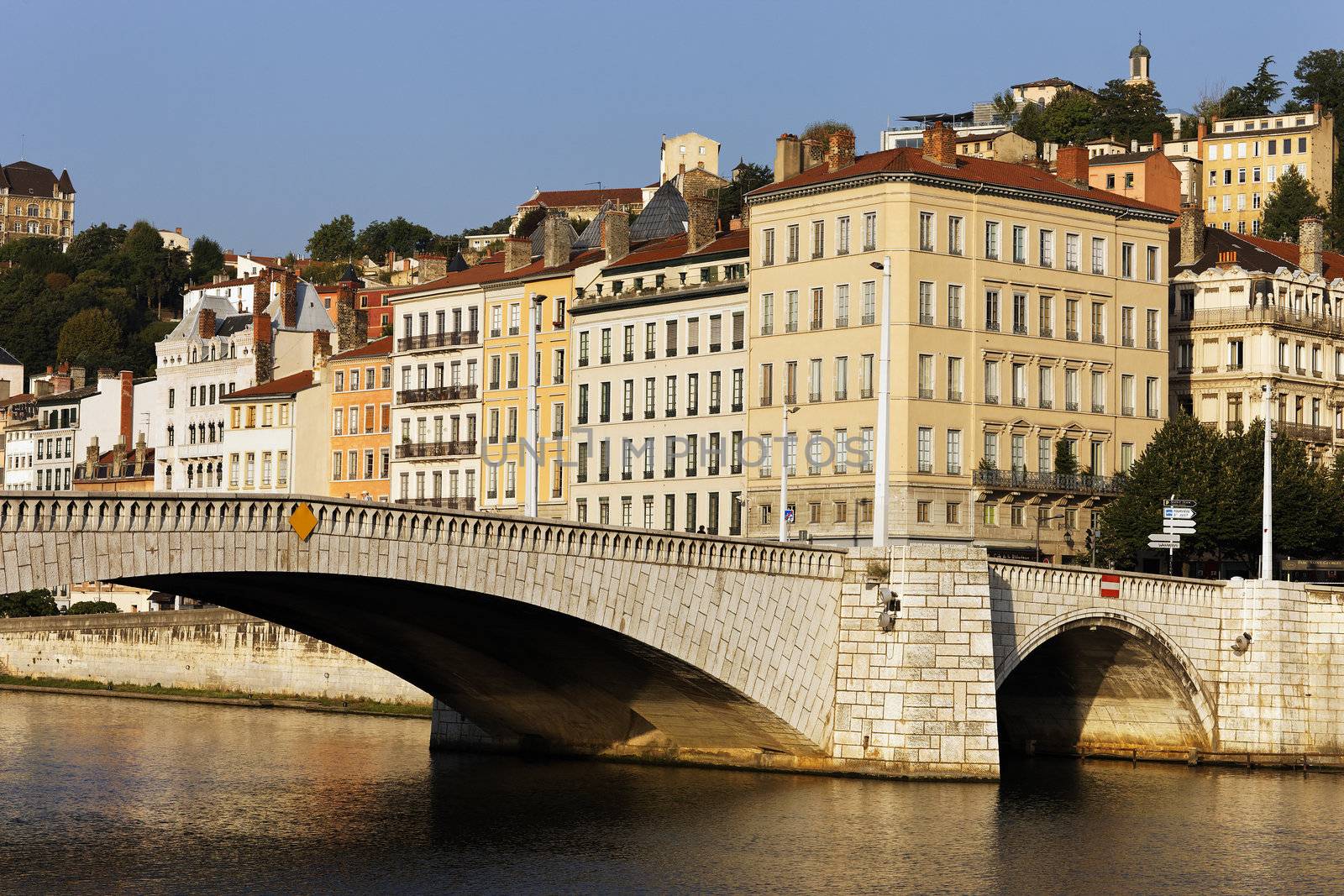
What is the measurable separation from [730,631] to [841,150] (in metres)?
37.5

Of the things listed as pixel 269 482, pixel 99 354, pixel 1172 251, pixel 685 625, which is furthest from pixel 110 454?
pixel 685 625

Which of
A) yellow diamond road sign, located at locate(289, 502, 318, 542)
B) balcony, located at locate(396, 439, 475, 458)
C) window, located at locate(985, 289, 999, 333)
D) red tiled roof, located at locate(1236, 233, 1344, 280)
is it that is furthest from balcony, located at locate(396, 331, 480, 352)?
yellow diamond road sign, located at locate(289, 502, 318, 542)

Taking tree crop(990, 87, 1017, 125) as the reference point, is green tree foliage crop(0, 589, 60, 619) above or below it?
below

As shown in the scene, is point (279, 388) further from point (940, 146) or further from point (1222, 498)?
point (1222, 498)

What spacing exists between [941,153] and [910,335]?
7.48m

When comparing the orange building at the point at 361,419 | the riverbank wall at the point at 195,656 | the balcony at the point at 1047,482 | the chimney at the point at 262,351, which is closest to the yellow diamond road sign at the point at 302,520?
Answer: the riverbank wall at the point at 195,656

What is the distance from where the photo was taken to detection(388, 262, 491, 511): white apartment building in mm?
103000

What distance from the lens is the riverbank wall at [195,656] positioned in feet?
283

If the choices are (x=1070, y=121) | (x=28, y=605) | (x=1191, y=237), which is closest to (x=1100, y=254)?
(x=1191, y=237)

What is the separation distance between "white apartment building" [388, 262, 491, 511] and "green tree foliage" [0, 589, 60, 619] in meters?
18.2

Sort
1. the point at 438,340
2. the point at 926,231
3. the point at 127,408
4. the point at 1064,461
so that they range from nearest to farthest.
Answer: the point at 926,231
the point at 1064,461
the point at 438,340
the point at 127,408

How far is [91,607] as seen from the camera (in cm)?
11306

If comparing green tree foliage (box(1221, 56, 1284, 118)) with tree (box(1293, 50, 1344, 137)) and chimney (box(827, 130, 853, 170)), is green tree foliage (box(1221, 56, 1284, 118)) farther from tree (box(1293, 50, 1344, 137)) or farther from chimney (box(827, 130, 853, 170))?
chimney (box(827, 130, 853, 170))

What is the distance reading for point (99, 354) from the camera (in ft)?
574
